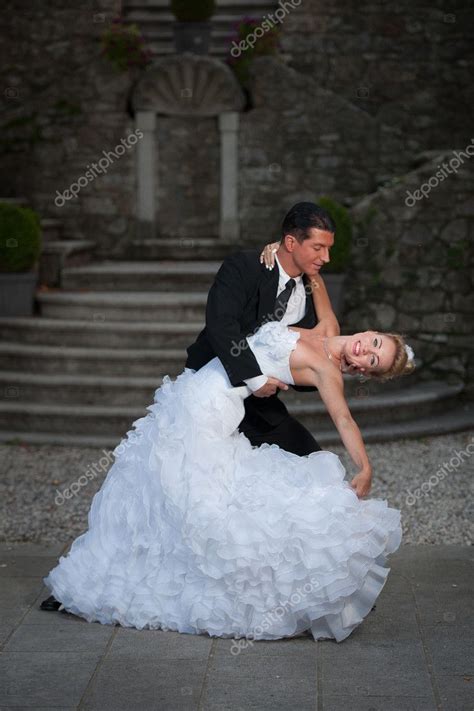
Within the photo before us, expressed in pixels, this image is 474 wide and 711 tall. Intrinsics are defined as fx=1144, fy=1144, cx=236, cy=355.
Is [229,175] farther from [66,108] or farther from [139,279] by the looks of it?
[139,279]

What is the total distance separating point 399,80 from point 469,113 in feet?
2.91

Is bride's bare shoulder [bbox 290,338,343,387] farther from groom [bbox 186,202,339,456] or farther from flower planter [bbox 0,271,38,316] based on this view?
flower planter [bbox 0,271,38,316]

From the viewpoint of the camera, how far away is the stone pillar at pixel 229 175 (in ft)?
42.1

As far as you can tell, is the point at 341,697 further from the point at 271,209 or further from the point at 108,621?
the point at 271,209

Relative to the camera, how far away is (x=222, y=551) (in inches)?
185

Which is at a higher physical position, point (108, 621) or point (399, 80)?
point (399, 80)

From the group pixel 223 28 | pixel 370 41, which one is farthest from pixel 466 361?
pixel 223 28

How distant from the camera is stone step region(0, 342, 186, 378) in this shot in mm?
9312

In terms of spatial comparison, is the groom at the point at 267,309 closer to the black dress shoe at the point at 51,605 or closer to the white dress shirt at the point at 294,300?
the white dress shirt at the point at 294,300

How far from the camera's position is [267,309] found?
517cm

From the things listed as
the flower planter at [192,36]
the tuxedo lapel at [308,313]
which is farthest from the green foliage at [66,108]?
the tuxedo lapel at [308,313]

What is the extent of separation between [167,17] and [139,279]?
13.7ft

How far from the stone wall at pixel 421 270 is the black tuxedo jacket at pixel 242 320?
16.3 feet

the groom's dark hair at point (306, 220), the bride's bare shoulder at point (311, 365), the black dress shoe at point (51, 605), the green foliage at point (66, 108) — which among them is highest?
the green foliage at point (66, 108)
